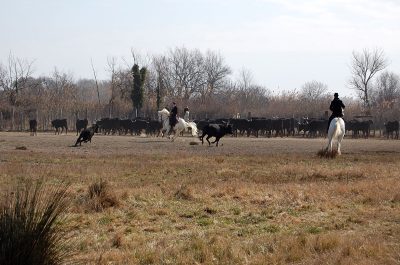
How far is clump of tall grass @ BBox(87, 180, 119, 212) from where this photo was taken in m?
11.0

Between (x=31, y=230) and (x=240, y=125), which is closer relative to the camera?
(x=31, y=230)

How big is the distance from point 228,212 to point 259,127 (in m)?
42.3

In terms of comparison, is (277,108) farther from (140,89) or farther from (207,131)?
(207,131)

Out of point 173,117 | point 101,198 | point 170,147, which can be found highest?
point 173,117

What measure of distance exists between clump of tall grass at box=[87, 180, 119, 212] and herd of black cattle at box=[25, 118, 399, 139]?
39236 millimetres

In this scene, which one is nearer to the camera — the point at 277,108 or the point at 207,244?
the point at 207,244

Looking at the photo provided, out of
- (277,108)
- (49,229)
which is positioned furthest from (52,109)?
(49,229)

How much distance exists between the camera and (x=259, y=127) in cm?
5303

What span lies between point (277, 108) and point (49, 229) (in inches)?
2754

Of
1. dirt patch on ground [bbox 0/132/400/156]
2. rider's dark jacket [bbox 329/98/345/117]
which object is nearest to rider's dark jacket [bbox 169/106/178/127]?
dirt patch on ground [bbox 0/132/400/156]

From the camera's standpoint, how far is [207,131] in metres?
32.9

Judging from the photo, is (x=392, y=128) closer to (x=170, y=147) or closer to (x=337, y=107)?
(x=170, y=147)

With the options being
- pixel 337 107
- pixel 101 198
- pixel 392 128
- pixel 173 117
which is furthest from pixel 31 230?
pixel 392 128

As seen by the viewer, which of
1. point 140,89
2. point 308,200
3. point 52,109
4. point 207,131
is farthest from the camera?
point 140,89
